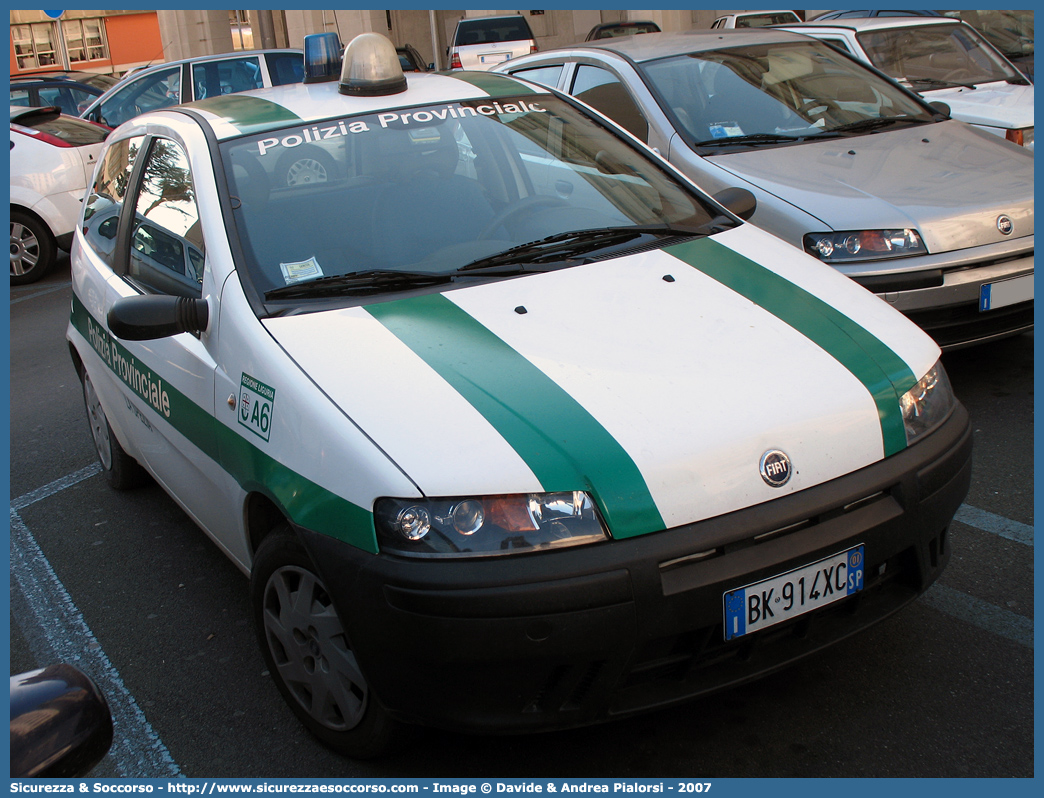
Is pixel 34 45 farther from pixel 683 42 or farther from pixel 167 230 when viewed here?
pixel 167 230

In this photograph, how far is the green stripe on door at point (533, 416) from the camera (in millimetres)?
2117

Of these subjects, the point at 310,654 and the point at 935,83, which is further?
the point at 935,83

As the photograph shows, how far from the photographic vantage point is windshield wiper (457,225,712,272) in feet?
9.78

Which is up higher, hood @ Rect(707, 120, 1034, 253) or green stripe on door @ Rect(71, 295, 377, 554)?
hood @ Rect(707, 120, 1034, 253)

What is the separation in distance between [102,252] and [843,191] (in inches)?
129

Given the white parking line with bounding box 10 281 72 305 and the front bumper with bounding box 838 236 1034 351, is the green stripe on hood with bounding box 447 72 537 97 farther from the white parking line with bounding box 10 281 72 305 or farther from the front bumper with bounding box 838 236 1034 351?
the white parking line with bounding box 10 281 72 305

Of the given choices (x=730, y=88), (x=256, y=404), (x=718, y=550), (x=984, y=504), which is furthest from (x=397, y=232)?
(x=730, y=88)

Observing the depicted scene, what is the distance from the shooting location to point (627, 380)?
2.37 m

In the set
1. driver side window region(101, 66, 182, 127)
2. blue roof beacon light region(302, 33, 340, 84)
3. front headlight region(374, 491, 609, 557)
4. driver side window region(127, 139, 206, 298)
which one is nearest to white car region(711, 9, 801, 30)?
driver side window region(101, 66, 182, 127)

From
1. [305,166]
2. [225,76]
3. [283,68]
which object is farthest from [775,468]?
[225,76]

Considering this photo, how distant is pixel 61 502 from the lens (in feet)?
14.4

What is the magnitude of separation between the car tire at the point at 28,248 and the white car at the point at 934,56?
6921 millimetres

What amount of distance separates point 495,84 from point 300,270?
1.39 meters

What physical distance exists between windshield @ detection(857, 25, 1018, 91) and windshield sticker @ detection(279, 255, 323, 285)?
613cm
